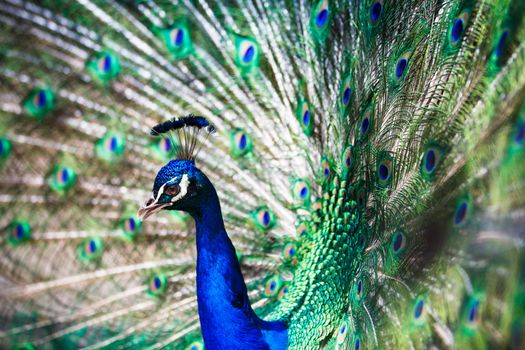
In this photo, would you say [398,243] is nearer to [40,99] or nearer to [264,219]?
[264,219]

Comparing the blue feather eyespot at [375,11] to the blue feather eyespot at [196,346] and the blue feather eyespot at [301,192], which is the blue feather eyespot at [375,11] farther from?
the blue feather eyespot at [196,346]

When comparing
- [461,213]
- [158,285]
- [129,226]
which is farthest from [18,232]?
[461,213]

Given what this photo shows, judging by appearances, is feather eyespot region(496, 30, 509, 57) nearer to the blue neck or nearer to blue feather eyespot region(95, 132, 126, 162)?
the blue neck

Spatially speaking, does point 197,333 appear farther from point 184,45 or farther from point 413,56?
point 413,56

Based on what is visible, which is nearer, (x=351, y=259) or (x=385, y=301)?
(x=385, y=301)

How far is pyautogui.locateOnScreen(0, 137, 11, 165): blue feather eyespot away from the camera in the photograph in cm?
187

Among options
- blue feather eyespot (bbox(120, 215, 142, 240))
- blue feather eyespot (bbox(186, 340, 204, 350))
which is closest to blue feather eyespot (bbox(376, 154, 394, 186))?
blue feather eyespot (bbox(186, 340, 204, 350))

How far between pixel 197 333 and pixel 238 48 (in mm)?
831

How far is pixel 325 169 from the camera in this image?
1.58 metres

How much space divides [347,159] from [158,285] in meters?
0.76

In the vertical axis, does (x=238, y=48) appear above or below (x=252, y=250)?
above

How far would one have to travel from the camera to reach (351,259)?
55.9 inches

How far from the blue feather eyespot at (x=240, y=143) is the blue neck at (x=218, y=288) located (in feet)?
1.58

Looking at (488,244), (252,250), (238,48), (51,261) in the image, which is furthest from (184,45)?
(488,244)
